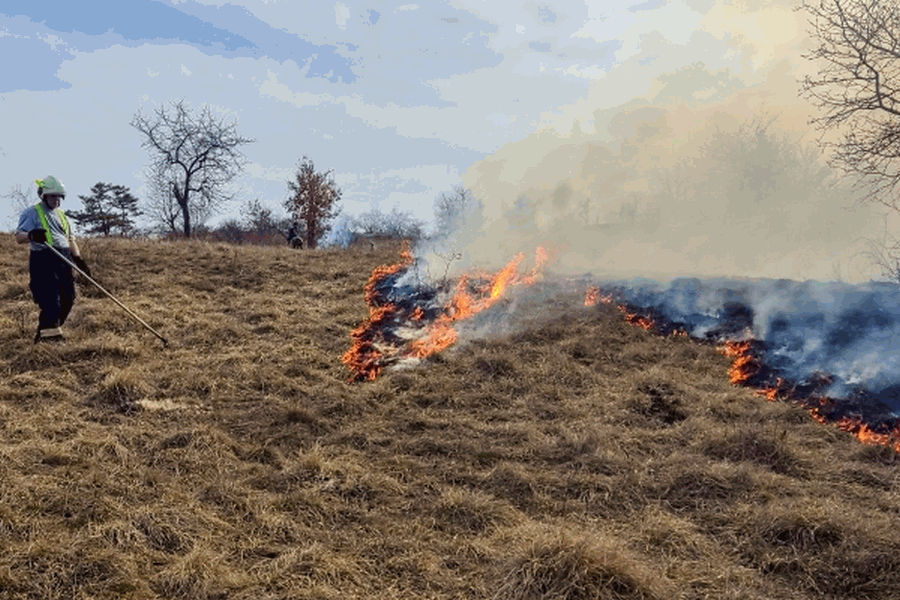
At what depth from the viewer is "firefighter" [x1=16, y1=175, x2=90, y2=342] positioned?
757 centimetres

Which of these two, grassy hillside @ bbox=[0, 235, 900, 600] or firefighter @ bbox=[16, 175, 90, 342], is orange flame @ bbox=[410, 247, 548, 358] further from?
firefighter @ bbox=[16, 175, 90, 342]

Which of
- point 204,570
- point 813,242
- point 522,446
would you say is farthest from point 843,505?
point 813,242

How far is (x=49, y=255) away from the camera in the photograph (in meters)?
7.75

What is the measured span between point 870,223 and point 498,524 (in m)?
10.6

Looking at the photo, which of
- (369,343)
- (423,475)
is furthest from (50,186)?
(423,475)

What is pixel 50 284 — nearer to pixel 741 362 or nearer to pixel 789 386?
pixel 741 362

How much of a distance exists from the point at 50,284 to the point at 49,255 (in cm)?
39

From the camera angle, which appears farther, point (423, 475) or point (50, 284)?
point (50, 284)

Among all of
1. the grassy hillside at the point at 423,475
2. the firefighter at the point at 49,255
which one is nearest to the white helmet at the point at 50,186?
the firefighter at the point at 49,255

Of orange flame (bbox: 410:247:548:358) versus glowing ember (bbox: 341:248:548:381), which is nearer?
glowing ember (bbox: 341:248:548:381)

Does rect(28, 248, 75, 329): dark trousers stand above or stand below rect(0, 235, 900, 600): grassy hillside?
above

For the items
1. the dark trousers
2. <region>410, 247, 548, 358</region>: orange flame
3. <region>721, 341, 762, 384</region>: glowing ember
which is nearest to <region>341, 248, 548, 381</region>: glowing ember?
<region>410, 247, 548, 358</region>: orange flame

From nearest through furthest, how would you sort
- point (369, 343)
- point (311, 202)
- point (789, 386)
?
point (789, 386), point (369, 343), point (311, 202)

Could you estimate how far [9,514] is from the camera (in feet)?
12.9
